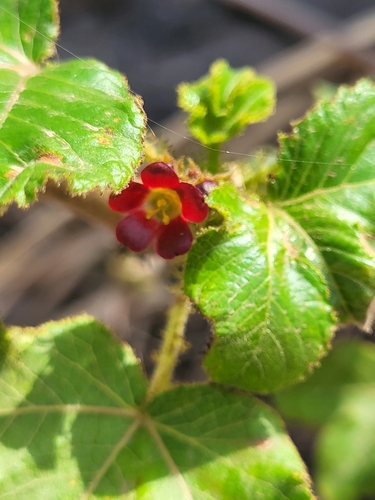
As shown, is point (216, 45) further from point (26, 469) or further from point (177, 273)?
point (26, 469)

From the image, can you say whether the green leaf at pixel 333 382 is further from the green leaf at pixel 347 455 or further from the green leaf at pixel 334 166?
the green leaf at pixel 334 166

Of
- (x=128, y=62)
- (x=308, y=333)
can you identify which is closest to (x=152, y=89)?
(x=128, y=62)

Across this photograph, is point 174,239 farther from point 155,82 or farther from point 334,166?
point 155,82

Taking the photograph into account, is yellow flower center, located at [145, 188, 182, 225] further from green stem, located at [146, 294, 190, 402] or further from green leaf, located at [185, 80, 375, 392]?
green stem, located at [146, 294, 190, 402]

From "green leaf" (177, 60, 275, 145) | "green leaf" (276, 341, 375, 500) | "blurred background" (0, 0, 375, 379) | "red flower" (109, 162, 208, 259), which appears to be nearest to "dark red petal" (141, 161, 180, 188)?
"red flower" (109, 162, 208, 259)

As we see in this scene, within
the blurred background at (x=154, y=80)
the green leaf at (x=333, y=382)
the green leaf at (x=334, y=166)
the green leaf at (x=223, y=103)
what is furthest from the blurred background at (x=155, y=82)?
the green leaf at (x=334, y=166)
